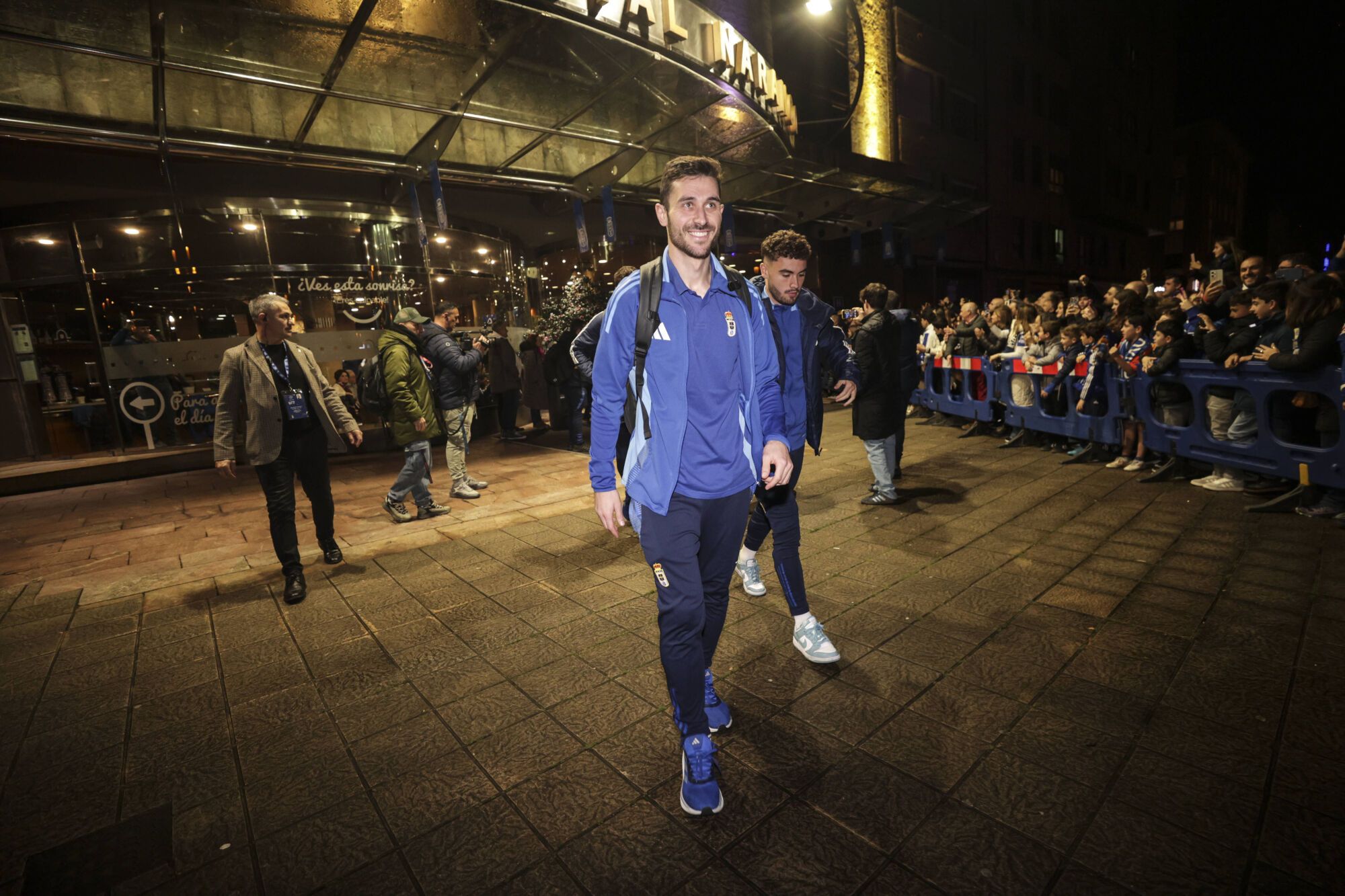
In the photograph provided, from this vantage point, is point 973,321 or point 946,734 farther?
point 973,321

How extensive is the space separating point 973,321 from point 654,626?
28.2 ft

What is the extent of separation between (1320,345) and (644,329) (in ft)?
18.6

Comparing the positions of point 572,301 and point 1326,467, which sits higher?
point 572,301

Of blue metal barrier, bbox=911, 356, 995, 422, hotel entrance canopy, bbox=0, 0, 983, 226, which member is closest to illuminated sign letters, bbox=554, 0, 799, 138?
hotel entrance canopy, bbox=0, 0, 983, 226

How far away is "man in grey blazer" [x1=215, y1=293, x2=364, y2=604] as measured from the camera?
4465 millimetres

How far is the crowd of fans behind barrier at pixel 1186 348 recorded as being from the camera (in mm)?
4809

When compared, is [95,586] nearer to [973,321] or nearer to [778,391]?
[778,391]

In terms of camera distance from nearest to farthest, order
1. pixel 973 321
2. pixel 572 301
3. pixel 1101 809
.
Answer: pixel 1101 809 < pixel 973 321 < pixel 572 301

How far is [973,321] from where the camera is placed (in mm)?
9852

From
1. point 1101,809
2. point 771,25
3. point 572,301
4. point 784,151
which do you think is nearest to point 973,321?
point 784,151

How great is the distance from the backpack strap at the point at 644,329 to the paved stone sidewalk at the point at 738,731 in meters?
1.44

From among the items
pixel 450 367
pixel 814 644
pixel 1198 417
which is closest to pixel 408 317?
pixel 450 367

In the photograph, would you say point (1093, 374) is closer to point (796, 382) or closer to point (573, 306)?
point (796, 382)

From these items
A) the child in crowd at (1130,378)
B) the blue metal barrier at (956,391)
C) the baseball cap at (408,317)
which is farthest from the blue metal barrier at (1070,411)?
the baseball cap at (408,317)
